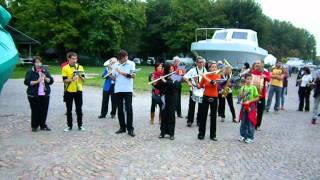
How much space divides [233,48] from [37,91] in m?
19.9

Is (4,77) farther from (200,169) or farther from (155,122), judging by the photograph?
(155,122)

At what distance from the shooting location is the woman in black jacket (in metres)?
10.6

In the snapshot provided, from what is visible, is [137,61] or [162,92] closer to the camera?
[162,92]

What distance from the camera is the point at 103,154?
27.2 ft

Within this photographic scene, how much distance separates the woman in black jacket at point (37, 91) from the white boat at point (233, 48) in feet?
64.5

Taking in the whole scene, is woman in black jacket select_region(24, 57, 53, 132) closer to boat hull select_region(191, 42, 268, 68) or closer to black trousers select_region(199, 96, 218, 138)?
black trousers select_region(199, 96, 218, 138)

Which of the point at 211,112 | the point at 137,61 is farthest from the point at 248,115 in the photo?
the point at 137,61

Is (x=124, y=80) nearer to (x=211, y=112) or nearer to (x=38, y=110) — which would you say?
(x=211, y=112)

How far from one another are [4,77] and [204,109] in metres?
4.72

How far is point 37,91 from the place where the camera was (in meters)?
10.6

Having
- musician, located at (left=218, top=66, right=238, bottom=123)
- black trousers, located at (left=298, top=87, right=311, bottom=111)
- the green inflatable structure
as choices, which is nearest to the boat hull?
black trousers, located at (left=298, top=87, right=311, bottom=111)

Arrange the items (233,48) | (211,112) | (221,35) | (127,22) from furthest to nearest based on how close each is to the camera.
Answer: (127,22), (221,35), (233,48), (211,112)

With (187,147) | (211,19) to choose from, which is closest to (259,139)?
(187,147)

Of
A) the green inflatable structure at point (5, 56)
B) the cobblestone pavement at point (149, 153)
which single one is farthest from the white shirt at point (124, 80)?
the green inflatable structure at point (5, 56)
